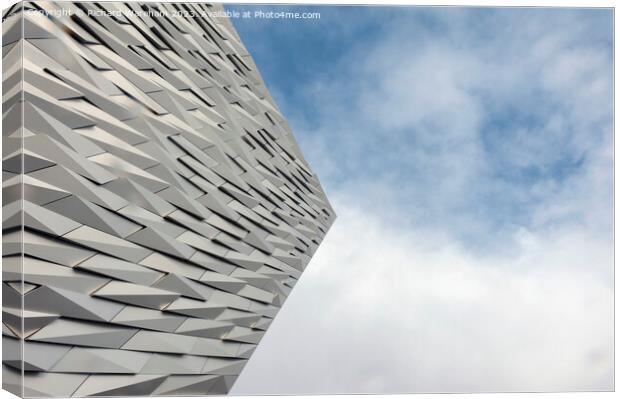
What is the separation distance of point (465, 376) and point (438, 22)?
5187 mm

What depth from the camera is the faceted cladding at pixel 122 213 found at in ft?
15.9

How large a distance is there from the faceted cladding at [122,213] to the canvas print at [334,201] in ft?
0.09

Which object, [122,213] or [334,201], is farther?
[334,201]

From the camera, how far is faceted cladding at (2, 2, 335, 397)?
4848 mm

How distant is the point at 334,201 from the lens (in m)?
8.21

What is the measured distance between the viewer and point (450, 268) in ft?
23.7

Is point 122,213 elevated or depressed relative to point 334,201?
depressed

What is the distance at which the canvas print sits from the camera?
5.09m

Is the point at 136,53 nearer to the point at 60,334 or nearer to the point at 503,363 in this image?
the point at 60,334

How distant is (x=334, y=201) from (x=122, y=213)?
148 inches

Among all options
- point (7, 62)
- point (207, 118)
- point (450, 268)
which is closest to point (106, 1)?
point (7, 62)

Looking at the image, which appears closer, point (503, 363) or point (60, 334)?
point (60, 334)

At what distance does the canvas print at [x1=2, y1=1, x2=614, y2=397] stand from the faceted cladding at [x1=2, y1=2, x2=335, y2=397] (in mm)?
28

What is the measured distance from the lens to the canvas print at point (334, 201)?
200 inches
